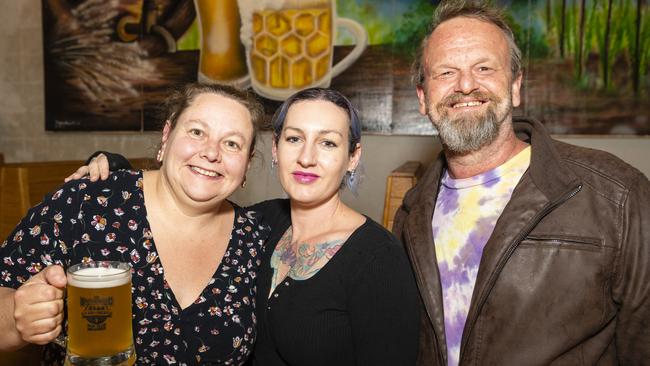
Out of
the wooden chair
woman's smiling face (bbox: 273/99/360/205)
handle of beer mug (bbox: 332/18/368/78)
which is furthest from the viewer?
handle of beer mug (bbox: 332/18/368/78)

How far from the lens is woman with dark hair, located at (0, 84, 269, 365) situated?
1.49m

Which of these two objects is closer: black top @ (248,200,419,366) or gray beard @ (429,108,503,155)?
black top @ (248,200,419,366)

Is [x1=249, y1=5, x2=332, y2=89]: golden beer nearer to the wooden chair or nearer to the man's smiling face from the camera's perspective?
the wooden chair

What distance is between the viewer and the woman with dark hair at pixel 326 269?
149 cm

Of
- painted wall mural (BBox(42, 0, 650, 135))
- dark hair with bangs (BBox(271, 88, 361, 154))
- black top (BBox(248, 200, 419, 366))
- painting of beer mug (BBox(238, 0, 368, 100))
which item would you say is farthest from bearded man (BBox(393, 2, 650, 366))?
painting of beer mug (BBox(238, 0, 368, 100))

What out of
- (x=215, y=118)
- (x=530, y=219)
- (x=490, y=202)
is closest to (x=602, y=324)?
(x=530, y=219)

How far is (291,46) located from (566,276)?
12.3 feet

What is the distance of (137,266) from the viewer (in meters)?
1.55

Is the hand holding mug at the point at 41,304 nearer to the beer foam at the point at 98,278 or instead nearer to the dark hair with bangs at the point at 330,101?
the beer foam at the point at 98,278

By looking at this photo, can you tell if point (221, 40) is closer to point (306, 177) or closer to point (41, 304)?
point (306, 177)

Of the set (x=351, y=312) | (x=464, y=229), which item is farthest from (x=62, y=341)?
(x=464, y=229)

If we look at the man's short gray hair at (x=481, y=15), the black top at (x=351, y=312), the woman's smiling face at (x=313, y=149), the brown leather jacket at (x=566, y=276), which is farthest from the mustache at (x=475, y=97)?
the black top at (x=351, y=312)

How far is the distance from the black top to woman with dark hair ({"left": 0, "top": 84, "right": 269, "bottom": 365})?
0.15 meters

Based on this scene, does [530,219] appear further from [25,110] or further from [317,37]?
[25,110]
